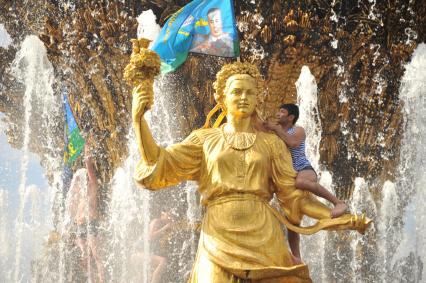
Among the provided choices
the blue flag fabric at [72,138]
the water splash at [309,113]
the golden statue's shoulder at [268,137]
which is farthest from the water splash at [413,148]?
the golden statue's shoulder at [268,137]

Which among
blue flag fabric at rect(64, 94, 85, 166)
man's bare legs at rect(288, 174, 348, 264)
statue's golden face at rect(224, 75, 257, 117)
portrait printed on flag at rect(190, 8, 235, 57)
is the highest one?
blue flag fabric at rect(64, 94, 85, 166)

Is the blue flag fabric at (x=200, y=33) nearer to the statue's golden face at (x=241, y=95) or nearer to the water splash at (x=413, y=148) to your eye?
the statue's golden face at (x=241, y=95)

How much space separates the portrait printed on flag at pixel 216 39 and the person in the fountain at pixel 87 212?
274 inches

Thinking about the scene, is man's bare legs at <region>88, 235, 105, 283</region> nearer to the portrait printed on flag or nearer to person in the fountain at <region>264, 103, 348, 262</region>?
the portrait printed on flag

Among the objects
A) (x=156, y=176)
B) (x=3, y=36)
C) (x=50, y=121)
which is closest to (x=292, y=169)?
(x=156, y=176)

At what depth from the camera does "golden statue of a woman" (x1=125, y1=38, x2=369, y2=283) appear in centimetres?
633

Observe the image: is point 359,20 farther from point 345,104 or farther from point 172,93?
point 172,93

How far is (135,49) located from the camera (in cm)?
660

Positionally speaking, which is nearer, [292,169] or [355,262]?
[292,169]

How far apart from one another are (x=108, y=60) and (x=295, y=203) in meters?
8.69

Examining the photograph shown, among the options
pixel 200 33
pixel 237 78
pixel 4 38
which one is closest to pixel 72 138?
pixel 4 38

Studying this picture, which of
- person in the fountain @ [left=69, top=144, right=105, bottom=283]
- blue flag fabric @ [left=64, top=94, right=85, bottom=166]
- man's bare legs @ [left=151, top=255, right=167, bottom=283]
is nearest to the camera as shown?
man's bare legs @ [left=151, top=255, right=167, bottom=283]

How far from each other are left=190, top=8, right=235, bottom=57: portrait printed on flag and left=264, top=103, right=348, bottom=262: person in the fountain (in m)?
0.65

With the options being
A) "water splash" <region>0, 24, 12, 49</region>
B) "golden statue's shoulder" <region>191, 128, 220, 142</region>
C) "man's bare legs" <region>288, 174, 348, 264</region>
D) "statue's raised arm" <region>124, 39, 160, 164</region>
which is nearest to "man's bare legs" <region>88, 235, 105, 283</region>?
"water splash" <region>0, 24, 12, 49</region>
